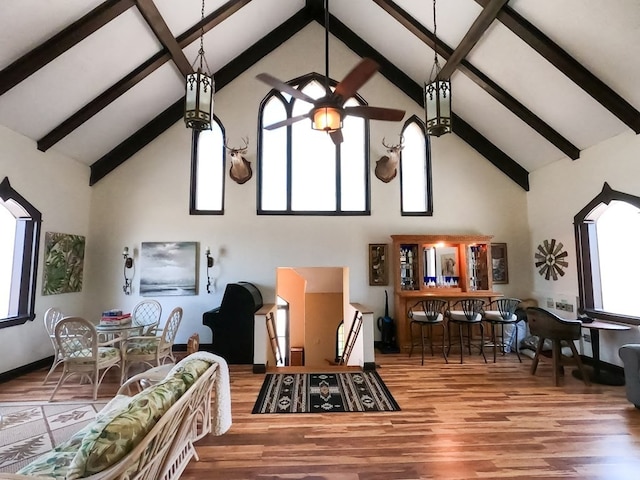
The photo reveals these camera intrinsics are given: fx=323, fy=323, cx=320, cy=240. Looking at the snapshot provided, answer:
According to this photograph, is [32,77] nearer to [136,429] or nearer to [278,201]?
[278,201]

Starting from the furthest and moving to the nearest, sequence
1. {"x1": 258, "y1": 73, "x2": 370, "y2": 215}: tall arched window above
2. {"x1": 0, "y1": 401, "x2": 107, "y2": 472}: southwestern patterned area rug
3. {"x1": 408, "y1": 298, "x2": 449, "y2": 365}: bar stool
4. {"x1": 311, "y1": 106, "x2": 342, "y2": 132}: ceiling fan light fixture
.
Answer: {"x1": 258, "y1": 73, "x2": 370, "y2": 215}: tall arched window above → {"x1": 408, "y1": 298, "x2": 449, "y2": 365}: bar stool → {"x1": 311, "y1": 106, "x2": 342, "y2": 132}: ceiling fan light fixture → {"x1": 0, "y1": 401, "x2": 107, "y2": 472}: southwestern patterned area rug

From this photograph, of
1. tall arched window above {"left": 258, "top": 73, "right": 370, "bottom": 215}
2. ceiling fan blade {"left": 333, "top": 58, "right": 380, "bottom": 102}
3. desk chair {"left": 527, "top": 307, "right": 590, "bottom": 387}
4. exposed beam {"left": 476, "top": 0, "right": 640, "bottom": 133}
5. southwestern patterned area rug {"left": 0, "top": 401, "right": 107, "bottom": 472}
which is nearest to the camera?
southwestern patterned area rug {"left": 0, "top": 401, "right": 107, "bottom": 472}

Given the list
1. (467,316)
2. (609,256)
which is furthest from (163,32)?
(609,256)

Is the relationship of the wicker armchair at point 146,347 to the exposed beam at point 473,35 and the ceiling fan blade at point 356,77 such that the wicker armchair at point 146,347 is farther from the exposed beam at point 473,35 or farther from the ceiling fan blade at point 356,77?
the exposed beam at point 473,35

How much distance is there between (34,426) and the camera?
3.23 meters

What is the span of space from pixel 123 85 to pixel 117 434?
515 cm

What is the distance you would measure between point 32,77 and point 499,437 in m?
6.57

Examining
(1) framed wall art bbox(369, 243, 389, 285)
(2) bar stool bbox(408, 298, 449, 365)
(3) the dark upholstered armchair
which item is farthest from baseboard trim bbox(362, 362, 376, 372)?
(3) the dark upholstered armchair

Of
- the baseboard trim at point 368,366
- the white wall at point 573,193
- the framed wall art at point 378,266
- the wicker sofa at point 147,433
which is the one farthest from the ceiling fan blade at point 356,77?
the white wall at point 573,193

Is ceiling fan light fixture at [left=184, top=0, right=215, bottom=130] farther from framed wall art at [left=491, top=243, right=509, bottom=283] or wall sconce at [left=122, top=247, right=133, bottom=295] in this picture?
framed wall art at [left=491, top=243, right=509, bottom=283]

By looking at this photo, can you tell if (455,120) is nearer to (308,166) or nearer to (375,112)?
(308,166)

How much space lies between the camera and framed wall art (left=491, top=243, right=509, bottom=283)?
6.45 metres

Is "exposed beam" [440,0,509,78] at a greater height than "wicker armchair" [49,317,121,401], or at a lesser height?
greater

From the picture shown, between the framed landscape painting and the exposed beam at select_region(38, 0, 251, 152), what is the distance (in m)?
2.15
